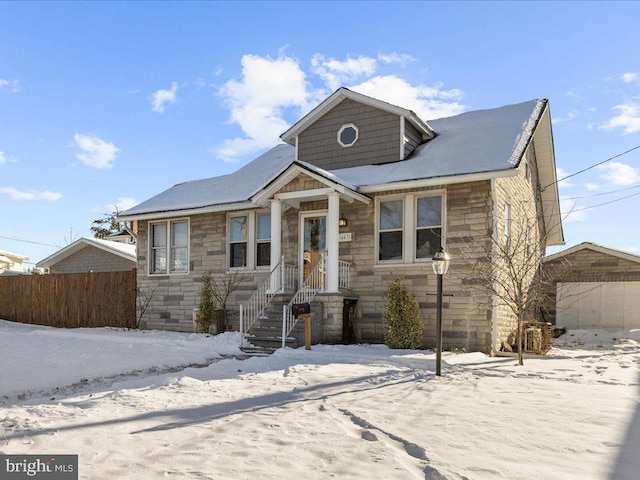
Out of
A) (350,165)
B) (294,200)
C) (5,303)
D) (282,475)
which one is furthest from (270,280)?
(5,303)

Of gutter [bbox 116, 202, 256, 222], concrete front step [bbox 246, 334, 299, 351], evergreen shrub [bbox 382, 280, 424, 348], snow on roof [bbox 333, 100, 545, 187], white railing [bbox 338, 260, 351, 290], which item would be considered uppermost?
snow on roof [bbox 333, 100, 545, 187]

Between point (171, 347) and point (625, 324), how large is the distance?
1341 centimetres

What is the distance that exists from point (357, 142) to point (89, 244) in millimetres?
16378

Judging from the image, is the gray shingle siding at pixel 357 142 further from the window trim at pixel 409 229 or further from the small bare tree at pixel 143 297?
the small bare tree at pixel 143 297

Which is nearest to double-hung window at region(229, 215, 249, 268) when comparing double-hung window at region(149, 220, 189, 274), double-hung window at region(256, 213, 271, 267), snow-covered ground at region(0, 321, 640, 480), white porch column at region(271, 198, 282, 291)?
double-hung window at region(256, 213, 271, 267)

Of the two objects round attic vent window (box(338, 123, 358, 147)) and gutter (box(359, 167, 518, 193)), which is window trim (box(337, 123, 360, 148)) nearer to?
round attic vent window (box(338, 123, 358, 147))

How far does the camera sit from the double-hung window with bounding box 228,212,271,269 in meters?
14.5

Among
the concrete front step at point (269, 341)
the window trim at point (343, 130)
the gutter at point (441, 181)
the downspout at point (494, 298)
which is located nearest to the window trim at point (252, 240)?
the window trim at point (343, 130)

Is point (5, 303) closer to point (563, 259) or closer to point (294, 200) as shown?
point (294, 200)

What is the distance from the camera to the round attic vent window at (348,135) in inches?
560

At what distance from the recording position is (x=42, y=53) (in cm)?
1251

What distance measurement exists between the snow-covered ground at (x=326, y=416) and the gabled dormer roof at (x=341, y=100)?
6314 mm

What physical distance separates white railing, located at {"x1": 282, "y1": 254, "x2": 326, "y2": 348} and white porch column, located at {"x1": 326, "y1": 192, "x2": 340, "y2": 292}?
1.52ft

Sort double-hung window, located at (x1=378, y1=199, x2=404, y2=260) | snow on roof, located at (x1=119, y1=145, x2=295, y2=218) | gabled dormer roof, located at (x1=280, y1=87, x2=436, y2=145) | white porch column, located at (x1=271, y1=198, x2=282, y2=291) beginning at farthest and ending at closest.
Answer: snow on roof, located at (x1=119, y1=145, x2=295, y2=218) → gabled dormer roof, located at (x1=280, y1=87, x2=436, y2=145) → white porch column, located at (x1=271, y1=198, x2=282, y2=291) → double-hung window, located at (x1=378, y1=199, x2=404, y2=260)
